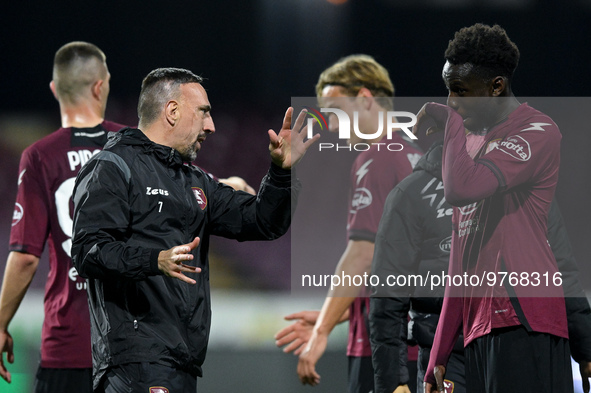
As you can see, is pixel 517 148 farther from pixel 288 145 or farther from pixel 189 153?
pixel 189 153

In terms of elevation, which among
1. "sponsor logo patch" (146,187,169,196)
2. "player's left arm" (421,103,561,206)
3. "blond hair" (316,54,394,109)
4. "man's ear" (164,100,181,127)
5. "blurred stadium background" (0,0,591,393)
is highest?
"blurred stadium background" (0,0,591,393)

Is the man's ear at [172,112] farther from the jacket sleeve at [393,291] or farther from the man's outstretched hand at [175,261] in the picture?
the jacket sleeve at [393,291]

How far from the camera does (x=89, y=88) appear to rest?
4082mm

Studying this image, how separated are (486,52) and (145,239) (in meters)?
1.37

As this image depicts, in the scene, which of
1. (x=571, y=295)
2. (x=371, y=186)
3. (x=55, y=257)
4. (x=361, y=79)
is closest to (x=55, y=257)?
(x=55, y=257)

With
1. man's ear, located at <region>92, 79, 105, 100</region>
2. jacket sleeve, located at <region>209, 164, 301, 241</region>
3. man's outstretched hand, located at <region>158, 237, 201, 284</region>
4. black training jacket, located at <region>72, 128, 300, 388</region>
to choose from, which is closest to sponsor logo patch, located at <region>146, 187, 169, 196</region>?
black training jacket, located at <region>72, 128, 300, 388</region>

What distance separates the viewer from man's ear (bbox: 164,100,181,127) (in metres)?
2.85

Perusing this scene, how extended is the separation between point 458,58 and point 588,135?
3518 millimetres

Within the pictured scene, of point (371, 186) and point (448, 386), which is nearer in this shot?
point (448, 386)

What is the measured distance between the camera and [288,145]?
278 cm

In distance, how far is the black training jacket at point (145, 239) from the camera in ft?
8.09

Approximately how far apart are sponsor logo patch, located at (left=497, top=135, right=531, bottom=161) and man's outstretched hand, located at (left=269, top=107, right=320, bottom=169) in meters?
0.65

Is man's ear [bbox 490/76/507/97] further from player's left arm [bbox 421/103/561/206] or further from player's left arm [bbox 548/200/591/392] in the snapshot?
player's left arm [bbox 548/200/591/392]

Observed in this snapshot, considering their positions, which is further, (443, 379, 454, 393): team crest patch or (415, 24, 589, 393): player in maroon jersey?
(443, 379, 454, 393): team crest patch
